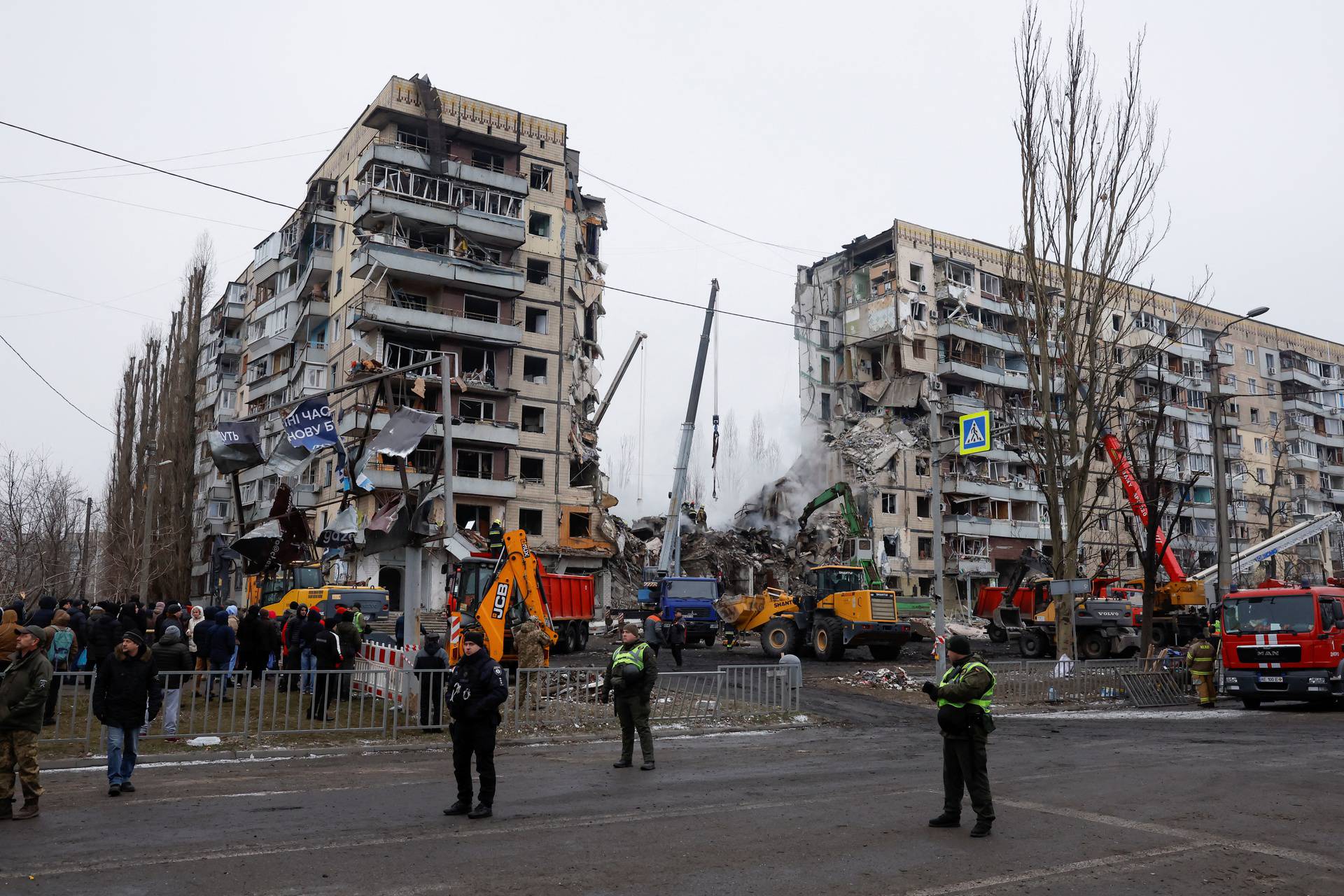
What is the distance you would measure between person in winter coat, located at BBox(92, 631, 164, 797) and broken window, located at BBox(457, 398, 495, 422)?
137 ft

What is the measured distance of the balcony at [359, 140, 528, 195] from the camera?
4925 centimetres

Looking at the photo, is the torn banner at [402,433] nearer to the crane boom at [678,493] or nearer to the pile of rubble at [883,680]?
the pile of rubble at [883,680]

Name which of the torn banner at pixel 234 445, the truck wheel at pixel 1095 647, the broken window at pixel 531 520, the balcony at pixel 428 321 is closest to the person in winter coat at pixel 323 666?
the torn banner at pixel 234 445

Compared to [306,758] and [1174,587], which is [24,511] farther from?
[1174,587]

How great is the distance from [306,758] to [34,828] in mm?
4843

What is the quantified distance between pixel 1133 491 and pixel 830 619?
11.7m

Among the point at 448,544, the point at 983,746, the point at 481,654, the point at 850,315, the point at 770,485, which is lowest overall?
the point at 983,746

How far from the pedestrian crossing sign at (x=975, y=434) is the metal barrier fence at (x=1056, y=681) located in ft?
17.2

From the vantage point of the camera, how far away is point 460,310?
51906 millimetres

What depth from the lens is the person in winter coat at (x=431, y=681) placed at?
48.0ft

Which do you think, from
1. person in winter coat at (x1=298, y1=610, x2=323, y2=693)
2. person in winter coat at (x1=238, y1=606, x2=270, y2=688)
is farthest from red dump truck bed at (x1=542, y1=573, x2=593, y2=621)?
person in winter coat at (x1=298, y1=610, x2=323, y2=693)

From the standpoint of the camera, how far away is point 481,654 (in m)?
9.09

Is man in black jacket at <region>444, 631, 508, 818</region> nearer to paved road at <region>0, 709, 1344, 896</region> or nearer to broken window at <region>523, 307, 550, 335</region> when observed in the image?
paved road at <region>0, 709, 1344, 896</region>

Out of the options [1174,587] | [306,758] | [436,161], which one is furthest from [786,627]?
[436,161]
